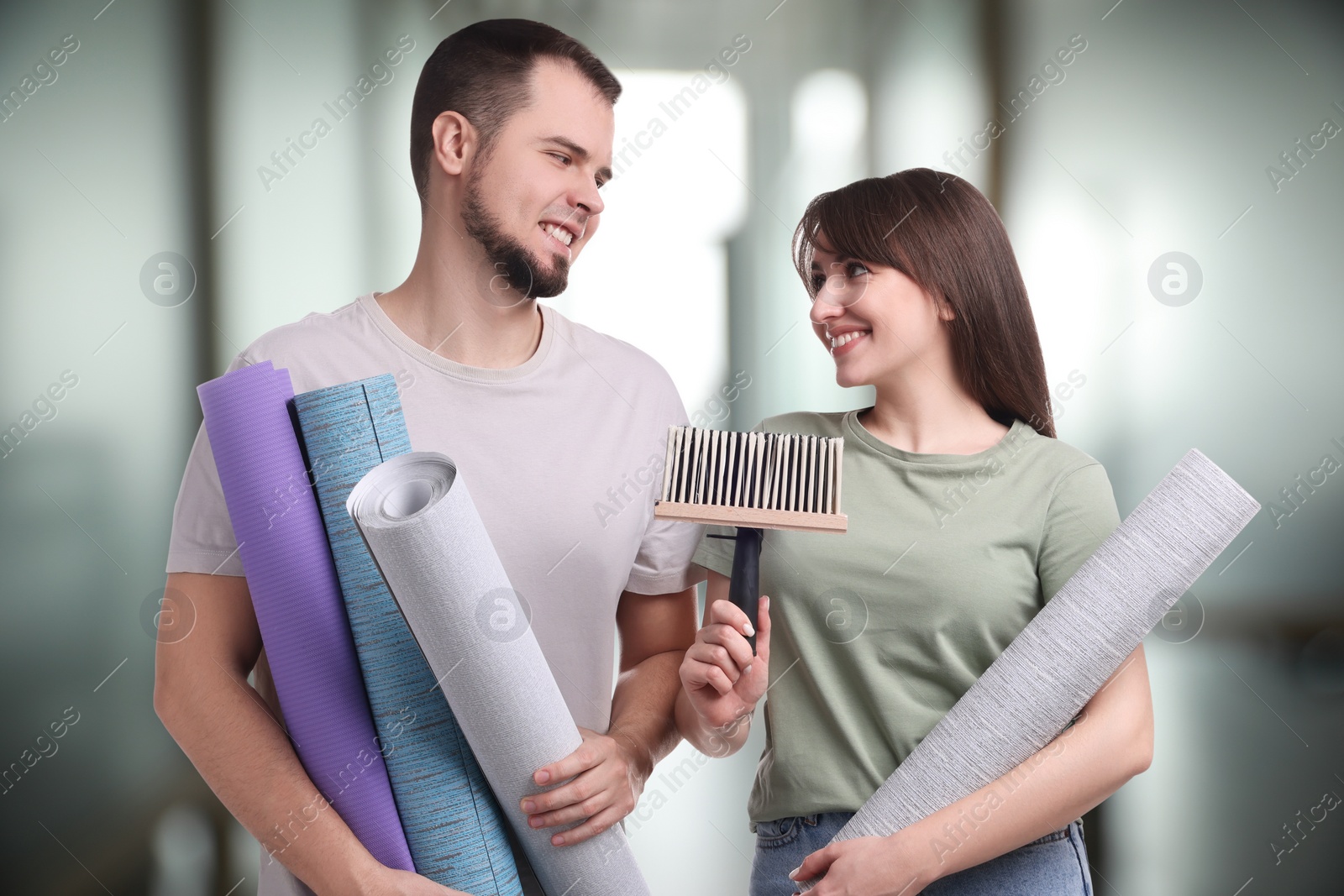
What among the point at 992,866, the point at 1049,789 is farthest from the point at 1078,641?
the point at 992,866

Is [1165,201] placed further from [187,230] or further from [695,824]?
[187,230]

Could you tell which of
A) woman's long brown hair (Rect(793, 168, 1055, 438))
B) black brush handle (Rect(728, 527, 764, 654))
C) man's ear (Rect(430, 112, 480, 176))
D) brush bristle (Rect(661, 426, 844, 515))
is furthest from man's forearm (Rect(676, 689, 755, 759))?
man's ear (Rect(430, 112, 480, 176))

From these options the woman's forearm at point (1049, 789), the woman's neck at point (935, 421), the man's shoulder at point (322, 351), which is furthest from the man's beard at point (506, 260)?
the woman's forearm at point (1049, 789)

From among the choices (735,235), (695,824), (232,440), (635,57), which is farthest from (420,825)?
(635,57)

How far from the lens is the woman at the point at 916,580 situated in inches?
31.3

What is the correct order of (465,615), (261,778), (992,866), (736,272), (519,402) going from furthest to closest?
(736,272) < (519,402) < (992,866) < (261,778) < (465,615)

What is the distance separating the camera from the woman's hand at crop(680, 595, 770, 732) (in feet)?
2.60

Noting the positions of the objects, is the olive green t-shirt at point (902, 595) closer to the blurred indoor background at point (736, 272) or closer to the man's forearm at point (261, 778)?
the man's forearm at point (261, 778)

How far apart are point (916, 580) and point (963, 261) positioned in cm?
33

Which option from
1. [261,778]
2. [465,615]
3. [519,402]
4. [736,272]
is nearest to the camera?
[465,615]

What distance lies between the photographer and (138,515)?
1.87m

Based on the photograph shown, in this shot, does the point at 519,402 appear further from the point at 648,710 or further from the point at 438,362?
the point at 648,710

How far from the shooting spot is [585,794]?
0.75 meters

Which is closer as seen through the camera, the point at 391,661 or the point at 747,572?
the point at 391,661
